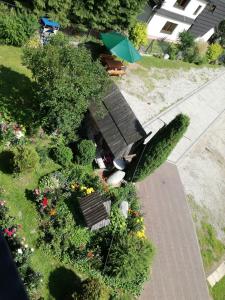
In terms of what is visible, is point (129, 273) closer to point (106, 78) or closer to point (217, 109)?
point (106, 78)

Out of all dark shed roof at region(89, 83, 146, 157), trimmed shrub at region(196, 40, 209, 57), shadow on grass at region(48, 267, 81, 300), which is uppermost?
trimmed shrub at region(196, 40, 209, 57)

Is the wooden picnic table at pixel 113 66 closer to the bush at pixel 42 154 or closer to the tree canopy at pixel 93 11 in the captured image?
the tree canopy at pixel 93 11

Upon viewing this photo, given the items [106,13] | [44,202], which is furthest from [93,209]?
[106,13]

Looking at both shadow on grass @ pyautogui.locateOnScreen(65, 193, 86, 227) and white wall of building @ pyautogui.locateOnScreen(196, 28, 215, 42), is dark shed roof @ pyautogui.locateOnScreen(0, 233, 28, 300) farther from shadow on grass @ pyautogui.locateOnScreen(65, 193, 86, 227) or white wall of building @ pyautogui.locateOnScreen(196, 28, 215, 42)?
white wall of building @ pyautogui.locateOnScreen(196, 28, 215, 42)

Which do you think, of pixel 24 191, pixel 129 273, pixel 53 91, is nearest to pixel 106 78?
pixel 53 91

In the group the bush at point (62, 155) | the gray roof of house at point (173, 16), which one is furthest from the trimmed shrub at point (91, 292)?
the gray roof of house at point (173, 16)

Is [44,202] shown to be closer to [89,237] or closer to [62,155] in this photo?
[89,237]

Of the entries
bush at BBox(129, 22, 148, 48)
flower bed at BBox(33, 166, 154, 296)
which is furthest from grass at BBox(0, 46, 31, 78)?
bush at BBox(129, 22, 148, 48)
